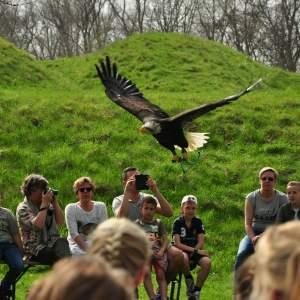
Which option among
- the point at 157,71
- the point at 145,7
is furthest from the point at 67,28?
the point at 157,71

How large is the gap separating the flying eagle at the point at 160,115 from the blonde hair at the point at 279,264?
16.2ft

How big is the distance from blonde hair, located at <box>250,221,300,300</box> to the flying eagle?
493cm

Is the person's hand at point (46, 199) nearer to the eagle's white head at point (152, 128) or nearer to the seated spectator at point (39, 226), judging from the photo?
the seated spectator at point (39, 226)

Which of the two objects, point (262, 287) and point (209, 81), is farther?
point (209, 81)

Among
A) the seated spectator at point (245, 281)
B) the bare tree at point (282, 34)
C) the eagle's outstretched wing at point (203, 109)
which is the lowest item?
the seated spectator at point (245, 281)

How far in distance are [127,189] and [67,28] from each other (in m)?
37.4

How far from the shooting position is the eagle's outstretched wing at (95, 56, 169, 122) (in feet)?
27.8

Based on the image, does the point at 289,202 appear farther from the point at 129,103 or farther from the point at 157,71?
the point at 157,71

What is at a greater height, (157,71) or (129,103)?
(157,71)

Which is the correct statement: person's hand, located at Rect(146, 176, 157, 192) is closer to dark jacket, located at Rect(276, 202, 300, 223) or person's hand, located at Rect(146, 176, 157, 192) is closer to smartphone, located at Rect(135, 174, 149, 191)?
smartphone, located at Rect(135, 174, 149, 191)

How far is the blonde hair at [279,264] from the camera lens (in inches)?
86.5

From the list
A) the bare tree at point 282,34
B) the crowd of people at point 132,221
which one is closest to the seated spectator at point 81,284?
the crowd of people at point 132,221

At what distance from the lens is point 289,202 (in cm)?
755

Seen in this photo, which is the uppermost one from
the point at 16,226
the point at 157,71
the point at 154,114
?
the point at 157,71
